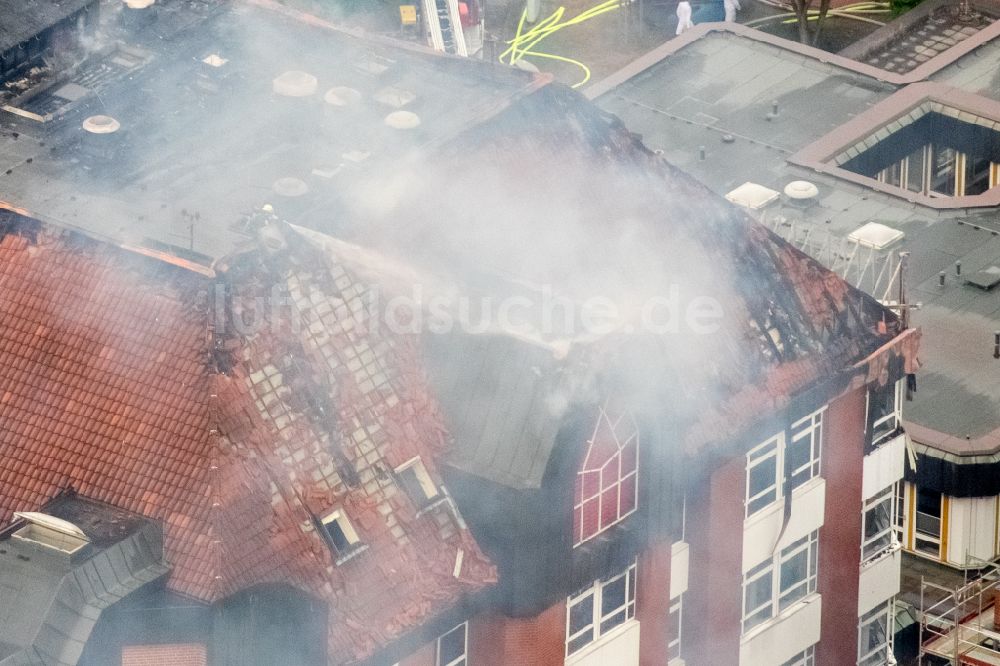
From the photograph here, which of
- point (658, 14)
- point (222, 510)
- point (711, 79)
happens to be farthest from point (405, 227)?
point (658, 14)

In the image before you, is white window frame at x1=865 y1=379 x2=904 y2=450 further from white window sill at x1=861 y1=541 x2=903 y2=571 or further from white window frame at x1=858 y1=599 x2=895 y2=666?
white window frame at x1=858 y1=599 x2=895 y2=666

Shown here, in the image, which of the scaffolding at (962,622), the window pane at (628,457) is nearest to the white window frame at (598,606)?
the window pane at (628,457)

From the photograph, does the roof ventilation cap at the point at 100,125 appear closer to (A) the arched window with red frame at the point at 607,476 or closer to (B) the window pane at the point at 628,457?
(A) the arched window with red frame at the point at 607,476

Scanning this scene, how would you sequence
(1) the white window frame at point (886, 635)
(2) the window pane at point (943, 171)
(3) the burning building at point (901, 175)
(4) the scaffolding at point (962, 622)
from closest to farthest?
1. (1) the white window frame at point (886, 635)
2. (4) the scaffolding at point (962, 622)
3. (3) the burning building at point (901, 175)
4. (2) the window pane at point (943, 171)

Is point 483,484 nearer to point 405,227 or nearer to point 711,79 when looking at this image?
point 405,227

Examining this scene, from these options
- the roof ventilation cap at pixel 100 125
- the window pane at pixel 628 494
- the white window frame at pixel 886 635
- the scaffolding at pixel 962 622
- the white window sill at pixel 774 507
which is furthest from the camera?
the scaffolding at pixel 962 622

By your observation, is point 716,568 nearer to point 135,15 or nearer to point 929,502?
point 929,502

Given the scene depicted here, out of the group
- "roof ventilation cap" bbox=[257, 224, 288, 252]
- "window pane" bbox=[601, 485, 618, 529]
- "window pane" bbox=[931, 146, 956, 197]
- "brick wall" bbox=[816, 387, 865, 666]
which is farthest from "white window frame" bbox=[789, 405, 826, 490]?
"window pane" bbox=[931, 146, 956, 197]
